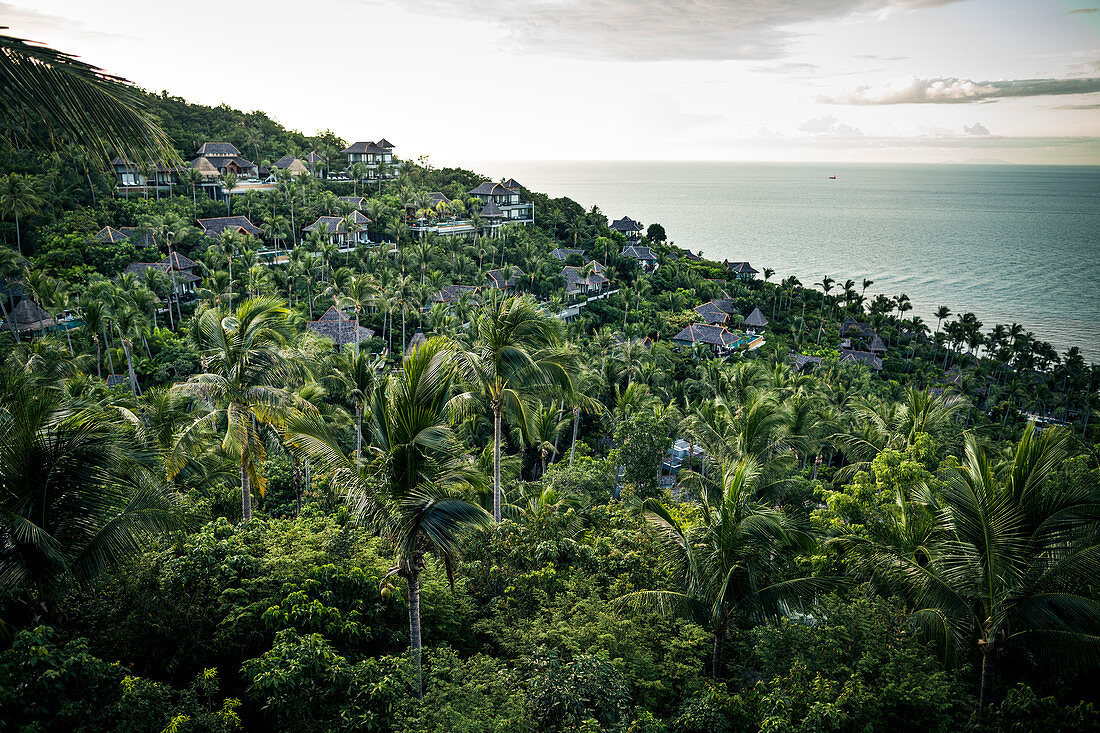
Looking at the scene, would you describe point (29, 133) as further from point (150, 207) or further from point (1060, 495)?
point (150, 207)

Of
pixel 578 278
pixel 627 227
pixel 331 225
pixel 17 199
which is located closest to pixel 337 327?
pixel 331 225

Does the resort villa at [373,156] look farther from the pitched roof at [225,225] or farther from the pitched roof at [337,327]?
the pitched roof at [337,327]

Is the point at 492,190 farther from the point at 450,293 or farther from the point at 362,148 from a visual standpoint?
the point at 450,293

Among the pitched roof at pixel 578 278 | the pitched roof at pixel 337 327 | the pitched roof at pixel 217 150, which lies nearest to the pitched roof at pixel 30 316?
the pitched roof at pixel 337 327

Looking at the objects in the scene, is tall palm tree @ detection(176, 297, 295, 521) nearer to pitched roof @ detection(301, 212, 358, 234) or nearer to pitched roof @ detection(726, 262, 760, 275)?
pitched roof @ detection(301, 212, 358, 234)

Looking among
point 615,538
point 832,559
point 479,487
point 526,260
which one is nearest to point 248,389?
point 479,487
